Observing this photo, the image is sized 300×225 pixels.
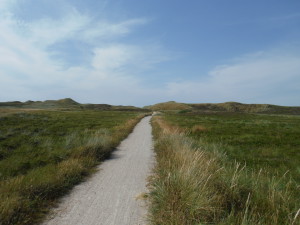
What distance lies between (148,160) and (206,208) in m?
5.46

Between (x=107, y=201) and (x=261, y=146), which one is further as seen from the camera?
(x=261, y=146)

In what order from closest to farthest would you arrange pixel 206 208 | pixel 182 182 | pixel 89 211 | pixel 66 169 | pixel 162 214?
pixel 206 208
pixel 162 214
pixel 182 182
pixel 89 211
pixel 66 169

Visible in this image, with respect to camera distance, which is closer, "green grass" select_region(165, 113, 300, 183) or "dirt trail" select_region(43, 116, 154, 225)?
"dirt trail" select_region(43, 116, 154, 225)

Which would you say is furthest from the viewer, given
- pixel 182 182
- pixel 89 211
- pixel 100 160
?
pixel 100 160

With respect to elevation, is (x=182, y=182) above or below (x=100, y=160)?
above

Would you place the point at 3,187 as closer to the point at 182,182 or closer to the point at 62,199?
the point at 62,199

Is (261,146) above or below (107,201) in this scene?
below

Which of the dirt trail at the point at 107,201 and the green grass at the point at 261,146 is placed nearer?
the dirt trail at the point at 107,201

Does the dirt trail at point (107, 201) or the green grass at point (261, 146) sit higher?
the dirt trail at point (107, 201)

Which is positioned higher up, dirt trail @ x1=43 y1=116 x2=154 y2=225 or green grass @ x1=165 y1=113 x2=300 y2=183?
dirt trail @ x1=43 y1=116 x2=154 y2=225

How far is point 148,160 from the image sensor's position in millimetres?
8445

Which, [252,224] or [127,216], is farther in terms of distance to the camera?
[127,216]

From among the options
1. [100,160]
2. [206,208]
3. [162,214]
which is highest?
[206,208]

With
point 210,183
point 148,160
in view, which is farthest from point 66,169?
point 210,183
